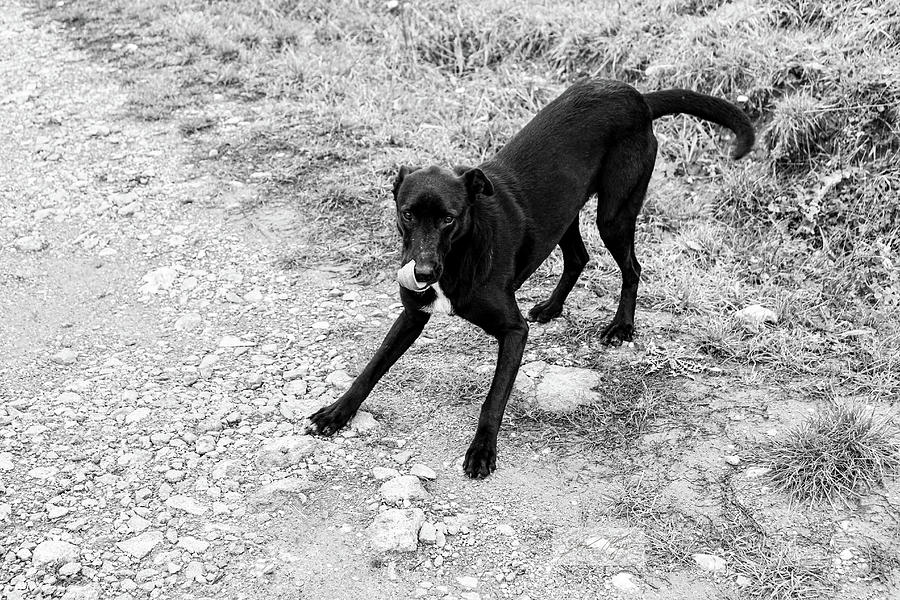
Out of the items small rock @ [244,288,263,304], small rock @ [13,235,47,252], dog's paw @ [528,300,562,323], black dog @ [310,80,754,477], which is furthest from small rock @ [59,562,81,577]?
small rock @ [13,235,47,252]

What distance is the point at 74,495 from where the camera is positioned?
3330 mm

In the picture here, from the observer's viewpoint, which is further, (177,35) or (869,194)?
(177,35)

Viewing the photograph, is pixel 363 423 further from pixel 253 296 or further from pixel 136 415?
pixel 253 296

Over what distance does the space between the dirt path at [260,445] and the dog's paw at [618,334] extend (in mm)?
98

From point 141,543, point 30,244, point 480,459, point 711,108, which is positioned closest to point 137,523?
point 141,543

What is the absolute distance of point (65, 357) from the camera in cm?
425

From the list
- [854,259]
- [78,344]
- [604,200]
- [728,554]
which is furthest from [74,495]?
[854,259]

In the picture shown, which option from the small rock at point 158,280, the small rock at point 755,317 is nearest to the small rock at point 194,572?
the small rock at point 158,280

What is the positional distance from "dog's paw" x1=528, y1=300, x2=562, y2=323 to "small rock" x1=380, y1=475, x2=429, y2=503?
1.43m

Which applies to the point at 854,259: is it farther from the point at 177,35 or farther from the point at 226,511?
the point at 177,35

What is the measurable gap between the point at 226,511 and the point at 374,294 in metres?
1.83

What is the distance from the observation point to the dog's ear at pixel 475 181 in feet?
12.1

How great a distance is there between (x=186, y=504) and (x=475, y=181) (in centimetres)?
177

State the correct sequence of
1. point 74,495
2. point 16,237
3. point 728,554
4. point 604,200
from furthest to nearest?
1. point 16,237
2. point 604,200
3. point 74,495
4. point 728,554
